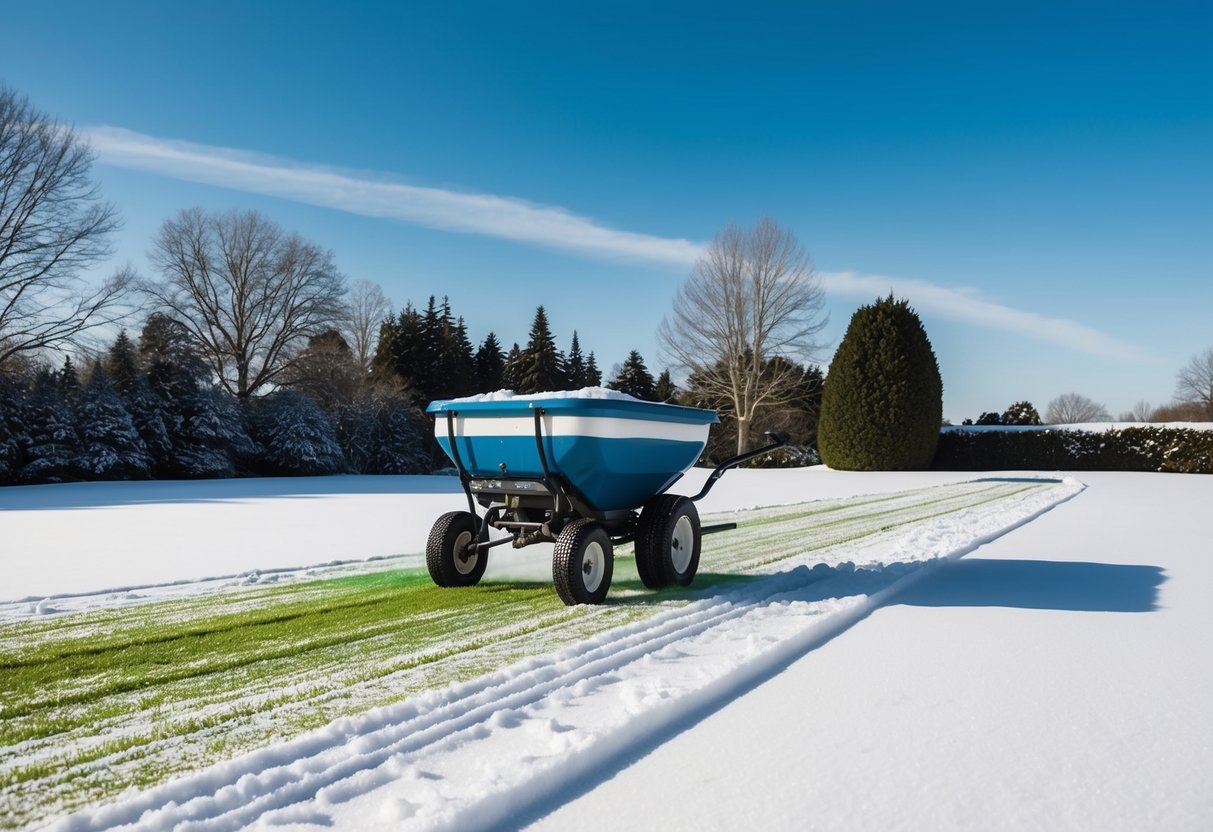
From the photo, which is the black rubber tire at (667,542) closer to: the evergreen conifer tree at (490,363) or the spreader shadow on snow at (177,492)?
the spreader shadow on snow at (177,492)

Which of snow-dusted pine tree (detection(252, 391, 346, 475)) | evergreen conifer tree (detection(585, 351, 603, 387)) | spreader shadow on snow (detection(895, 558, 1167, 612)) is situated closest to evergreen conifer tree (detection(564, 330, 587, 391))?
evergreen conifer tree (detection(585, 351, 603, 387))

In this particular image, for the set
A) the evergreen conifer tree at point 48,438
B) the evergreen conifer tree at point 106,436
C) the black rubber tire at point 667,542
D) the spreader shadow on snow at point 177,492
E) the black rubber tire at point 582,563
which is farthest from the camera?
the evergreen conifer tree at point 106,436

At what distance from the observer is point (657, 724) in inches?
103

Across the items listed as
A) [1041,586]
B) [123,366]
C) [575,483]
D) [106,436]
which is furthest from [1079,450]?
[123,366]

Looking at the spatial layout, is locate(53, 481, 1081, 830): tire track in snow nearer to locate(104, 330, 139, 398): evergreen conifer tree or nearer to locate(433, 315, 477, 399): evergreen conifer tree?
locate(104, 330, 139, 398): evergreen conifer tree

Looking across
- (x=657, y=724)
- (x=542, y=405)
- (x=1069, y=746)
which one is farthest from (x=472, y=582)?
(x=1069, y=746)

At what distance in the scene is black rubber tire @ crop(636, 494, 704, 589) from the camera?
16.6ft

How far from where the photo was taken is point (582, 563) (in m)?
4.55

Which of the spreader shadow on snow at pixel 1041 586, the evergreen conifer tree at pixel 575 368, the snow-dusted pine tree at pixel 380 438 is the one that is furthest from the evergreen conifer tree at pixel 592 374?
the spreader shadow on snow at pixel 1041 586

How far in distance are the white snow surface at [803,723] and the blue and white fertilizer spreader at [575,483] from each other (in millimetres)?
586

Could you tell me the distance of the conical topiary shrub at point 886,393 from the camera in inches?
969

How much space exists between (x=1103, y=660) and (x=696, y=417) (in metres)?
2.74

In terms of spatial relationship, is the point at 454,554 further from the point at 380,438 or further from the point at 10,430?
the point at 380,438

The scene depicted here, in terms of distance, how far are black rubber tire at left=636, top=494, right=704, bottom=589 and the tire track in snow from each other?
0.75m
